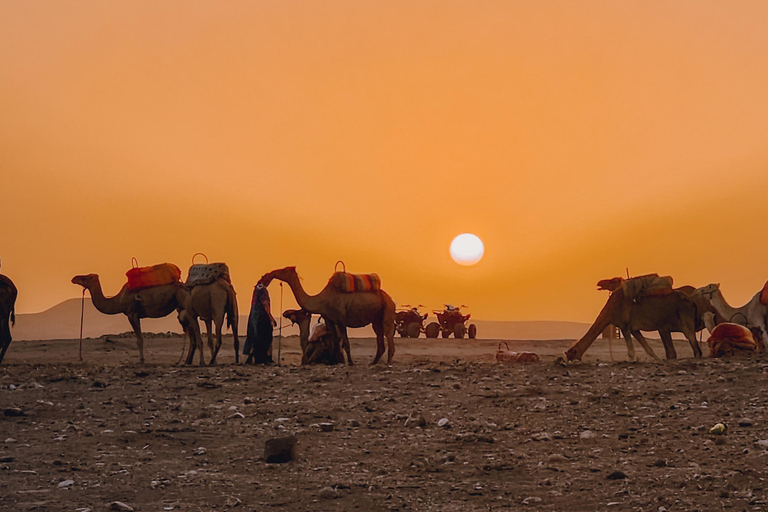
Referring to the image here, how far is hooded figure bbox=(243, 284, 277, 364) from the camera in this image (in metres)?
21.3

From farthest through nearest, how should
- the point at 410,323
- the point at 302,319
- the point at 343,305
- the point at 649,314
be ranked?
the point at 410,323 < the point at 302,319 < the point at 343,305 < the point at 649,314

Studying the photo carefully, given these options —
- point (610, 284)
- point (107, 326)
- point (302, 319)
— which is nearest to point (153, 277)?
point (302, 319)

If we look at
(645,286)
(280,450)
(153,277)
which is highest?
(153,277)

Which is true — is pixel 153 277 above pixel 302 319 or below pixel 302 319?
above

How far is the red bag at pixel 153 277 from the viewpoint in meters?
21.7

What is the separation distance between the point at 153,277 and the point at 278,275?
9.43 feet

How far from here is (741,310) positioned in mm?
21688

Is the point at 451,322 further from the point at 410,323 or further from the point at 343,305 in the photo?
the point at 343,305

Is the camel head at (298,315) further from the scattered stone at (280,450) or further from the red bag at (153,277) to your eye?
the scattered stone at (280,450)

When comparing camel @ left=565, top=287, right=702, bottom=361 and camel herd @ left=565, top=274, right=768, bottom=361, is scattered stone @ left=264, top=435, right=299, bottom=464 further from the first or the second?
camel @ left=565, top=287, right=702, bottom=361

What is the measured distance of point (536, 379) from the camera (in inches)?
613

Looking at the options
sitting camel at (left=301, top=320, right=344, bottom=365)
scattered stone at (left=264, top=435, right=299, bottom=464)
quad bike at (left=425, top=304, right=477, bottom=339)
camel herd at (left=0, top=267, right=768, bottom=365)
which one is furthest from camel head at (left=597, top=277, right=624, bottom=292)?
quad bike at (left=425, top=304, right=477, bottom=339)

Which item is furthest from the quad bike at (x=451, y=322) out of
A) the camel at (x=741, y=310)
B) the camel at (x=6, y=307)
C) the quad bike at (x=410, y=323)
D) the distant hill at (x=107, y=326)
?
the distant hill at (x=107, y=326)

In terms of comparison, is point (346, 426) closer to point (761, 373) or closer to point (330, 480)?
point (330, 480)
